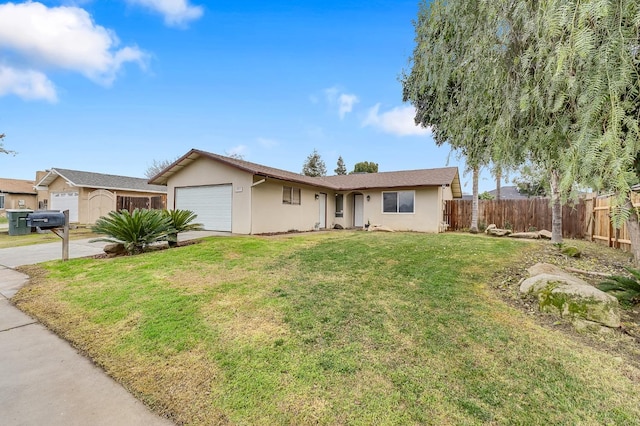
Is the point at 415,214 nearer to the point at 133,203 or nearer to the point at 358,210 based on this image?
the point at 358,210

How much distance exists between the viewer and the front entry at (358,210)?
1756 cm

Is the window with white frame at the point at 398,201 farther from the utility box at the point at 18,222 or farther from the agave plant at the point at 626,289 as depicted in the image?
the utility box at the point at 18,222

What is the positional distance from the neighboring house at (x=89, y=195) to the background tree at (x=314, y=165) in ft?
65.7

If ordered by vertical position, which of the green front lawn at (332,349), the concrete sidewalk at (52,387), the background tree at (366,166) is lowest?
the concrete sidewalk at (52,387)

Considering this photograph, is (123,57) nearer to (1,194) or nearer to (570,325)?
(570,325)

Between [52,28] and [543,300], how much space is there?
572 inches

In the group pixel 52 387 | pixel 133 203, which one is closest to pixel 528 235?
pixel 52 387

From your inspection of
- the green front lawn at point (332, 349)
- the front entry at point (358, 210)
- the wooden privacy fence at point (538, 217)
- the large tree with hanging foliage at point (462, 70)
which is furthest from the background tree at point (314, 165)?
the large tree with hanging foliage at point (462, 70)

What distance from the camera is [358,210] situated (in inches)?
701

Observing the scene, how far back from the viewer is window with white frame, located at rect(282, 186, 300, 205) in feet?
44.6

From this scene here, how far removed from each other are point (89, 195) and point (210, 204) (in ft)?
41.4

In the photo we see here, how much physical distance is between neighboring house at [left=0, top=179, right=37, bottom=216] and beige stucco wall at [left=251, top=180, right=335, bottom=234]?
32.6m

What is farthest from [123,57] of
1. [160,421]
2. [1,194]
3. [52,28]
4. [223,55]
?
[1,194]

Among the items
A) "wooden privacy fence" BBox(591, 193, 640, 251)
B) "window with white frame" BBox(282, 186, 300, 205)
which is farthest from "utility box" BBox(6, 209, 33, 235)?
"wooden privacy fence" BBox(591, 193, 640, 251)
